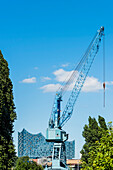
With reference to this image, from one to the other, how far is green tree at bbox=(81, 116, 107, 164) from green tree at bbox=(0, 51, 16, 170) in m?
42.8

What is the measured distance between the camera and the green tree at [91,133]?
99.5 meters

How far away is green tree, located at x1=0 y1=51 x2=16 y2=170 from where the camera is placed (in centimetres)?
5716

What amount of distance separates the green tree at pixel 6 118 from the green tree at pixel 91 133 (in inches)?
1687

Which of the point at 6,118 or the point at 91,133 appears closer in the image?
the point at 6,118

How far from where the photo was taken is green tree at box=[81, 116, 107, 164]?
326ft

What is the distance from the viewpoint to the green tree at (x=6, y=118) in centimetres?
5716

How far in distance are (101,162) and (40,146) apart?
17733 cm

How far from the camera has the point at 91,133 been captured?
100 metres

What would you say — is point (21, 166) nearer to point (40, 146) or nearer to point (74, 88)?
point (74, 88)

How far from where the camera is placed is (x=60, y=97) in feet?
292

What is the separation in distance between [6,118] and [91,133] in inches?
1784

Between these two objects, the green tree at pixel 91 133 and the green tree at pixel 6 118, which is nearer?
the green tree at pixel 6 118

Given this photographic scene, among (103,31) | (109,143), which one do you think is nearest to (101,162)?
(109,143)

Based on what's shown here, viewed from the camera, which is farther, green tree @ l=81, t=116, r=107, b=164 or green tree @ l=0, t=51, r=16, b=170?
green tree @ l=81, t=116, r=107, b=164
